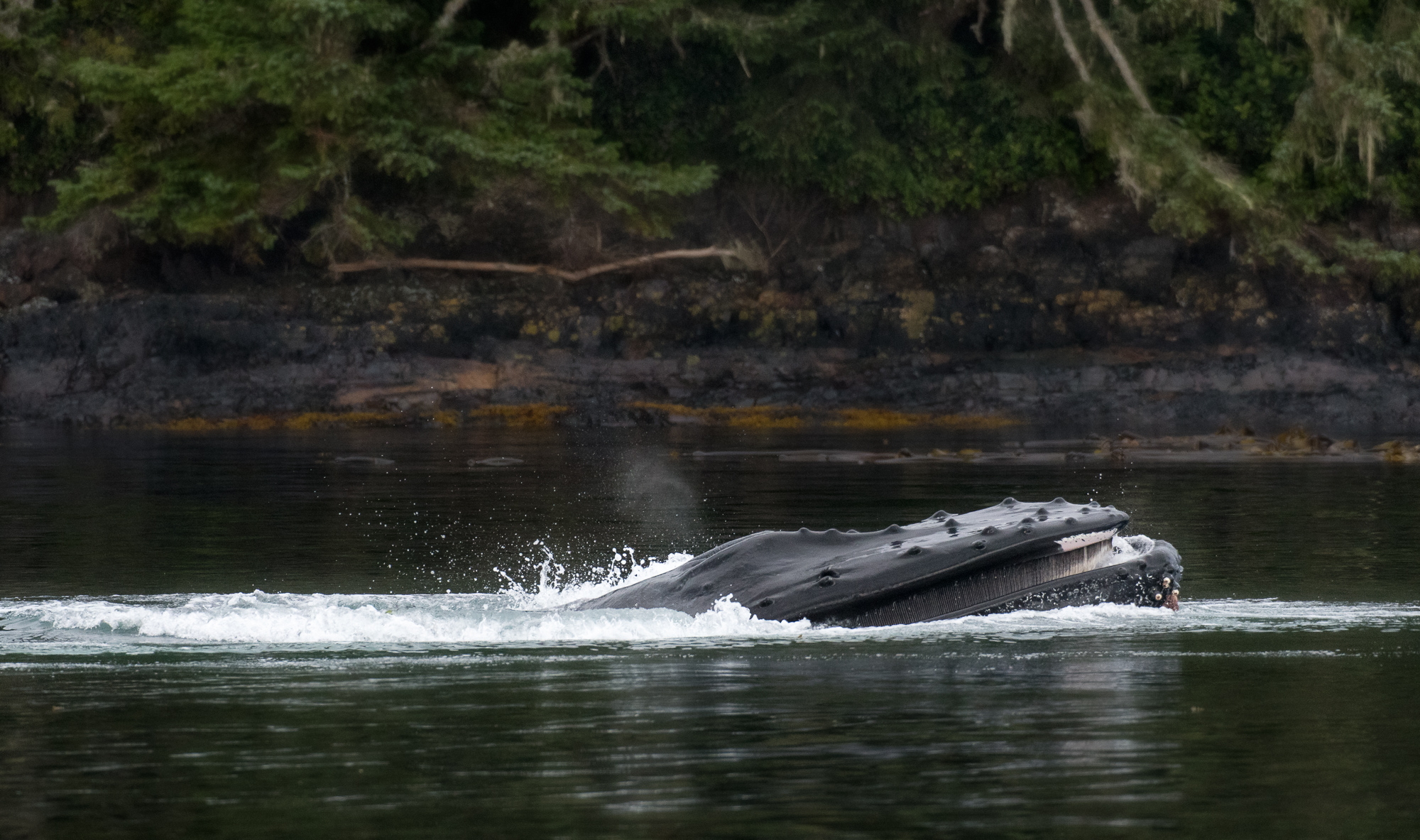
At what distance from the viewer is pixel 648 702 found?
8344mm

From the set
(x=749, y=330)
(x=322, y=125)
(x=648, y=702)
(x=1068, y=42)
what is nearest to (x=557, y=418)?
(x=749, y=330)

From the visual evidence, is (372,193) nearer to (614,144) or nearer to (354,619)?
(614,144)

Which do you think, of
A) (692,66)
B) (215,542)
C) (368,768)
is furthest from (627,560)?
(692,66)

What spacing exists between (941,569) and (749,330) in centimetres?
3172

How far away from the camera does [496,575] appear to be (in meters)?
14.2

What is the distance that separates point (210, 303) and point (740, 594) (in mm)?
32960

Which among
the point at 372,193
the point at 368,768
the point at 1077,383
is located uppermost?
the point at 372,193

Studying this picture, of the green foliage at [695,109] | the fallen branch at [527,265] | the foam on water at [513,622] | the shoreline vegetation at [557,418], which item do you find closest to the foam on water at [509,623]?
the foam on water at [513,622]

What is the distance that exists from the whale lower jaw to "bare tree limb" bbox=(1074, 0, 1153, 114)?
3119cm

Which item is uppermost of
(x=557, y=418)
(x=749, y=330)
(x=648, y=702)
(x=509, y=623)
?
(x=749, y=330)

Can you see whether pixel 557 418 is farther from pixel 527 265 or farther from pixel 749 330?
pixel 527 265

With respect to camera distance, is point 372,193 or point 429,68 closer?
point 429,68

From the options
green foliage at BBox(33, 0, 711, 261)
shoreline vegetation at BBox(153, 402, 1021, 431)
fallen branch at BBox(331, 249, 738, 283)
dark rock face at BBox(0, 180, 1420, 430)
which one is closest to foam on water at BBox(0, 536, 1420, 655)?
shoreline vegetation at BBox(153, 402, 1021, 431)

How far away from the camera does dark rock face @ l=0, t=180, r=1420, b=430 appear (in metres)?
38.8
